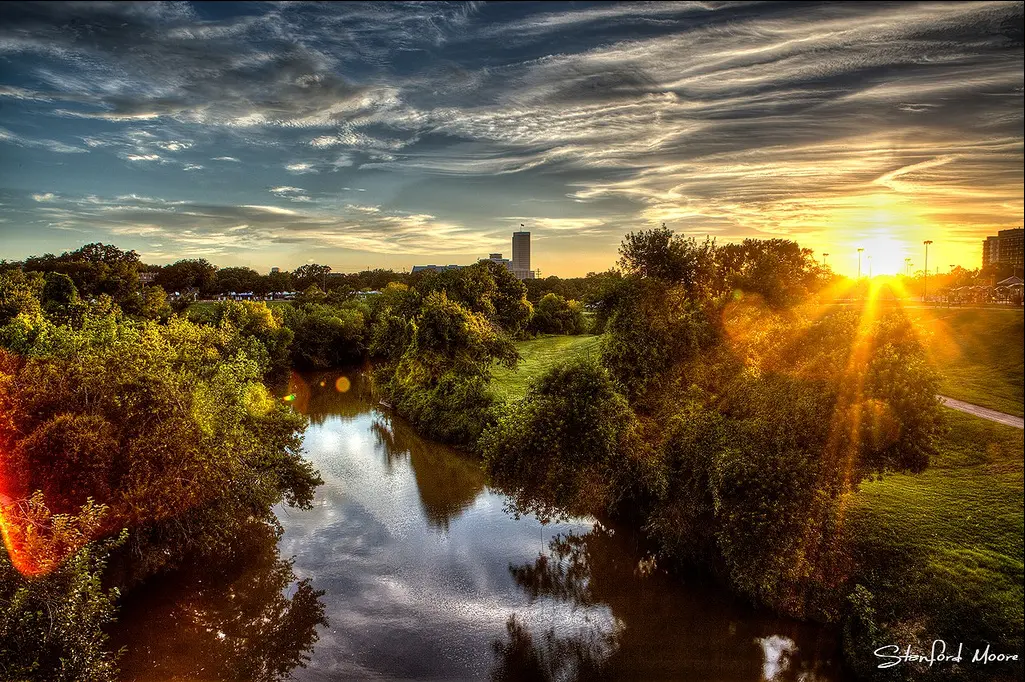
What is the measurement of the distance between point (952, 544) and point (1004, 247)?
545 feet

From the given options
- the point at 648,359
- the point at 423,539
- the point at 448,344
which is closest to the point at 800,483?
the point at 648,359

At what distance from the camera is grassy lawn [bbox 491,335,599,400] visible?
129 feet

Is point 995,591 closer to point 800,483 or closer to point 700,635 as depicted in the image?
point 800,483

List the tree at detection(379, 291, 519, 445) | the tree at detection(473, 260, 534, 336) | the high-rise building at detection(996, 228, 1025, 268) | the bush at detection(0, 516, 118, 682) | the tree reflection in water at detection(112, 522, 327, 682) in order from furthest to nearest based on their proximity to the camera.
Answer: the high-rise building at detection(996, 228, 1025, 268) → the tree at detection(473, 260, 534, 336) → the tree at detection(379, 291, 519, 445) → the tree reflection in water at detection(112, 522, 327, 682) → the bush at detection(0, 516, 118, 682)

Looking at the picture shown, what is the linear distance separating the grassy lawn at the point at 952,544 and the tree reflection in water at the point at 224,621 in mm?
19914

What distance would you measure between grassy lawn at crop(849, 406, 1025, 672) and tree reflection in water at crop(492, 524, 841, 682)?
3.12 metres

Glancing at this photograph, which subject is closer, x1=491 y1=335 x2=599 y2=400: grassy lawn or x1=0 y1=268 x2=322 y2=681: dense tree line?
x1=0 y1=268 x2=322 y2=681: dense tree line

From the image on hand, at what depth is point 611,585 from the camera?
886 inches

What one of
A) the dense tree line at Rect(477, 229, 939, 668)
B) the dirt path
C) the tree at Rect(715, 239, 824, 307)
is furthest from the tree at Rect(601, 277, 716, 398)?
the dirt path

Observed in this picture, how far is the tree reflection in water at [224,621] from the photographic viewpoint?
18047mm

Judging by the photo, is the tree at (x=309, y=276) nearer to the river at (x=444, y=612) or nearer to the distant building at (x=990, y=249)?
the river at (x=444, y=612)

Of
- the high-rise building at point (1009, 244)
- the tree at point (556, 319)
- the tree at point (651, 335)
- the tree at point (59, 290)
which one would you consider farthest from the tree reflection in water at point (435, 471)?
the high-rise building at point (1009, 244)

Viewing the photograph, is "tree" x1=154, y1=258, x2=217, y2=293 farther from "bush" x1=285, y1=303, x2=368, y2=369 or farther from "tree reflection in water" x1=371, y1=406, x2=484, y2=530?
"tree reflection in water" x1=371, y1=406, x2=484, y2=530

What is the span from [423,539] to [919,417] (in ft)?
69.4
